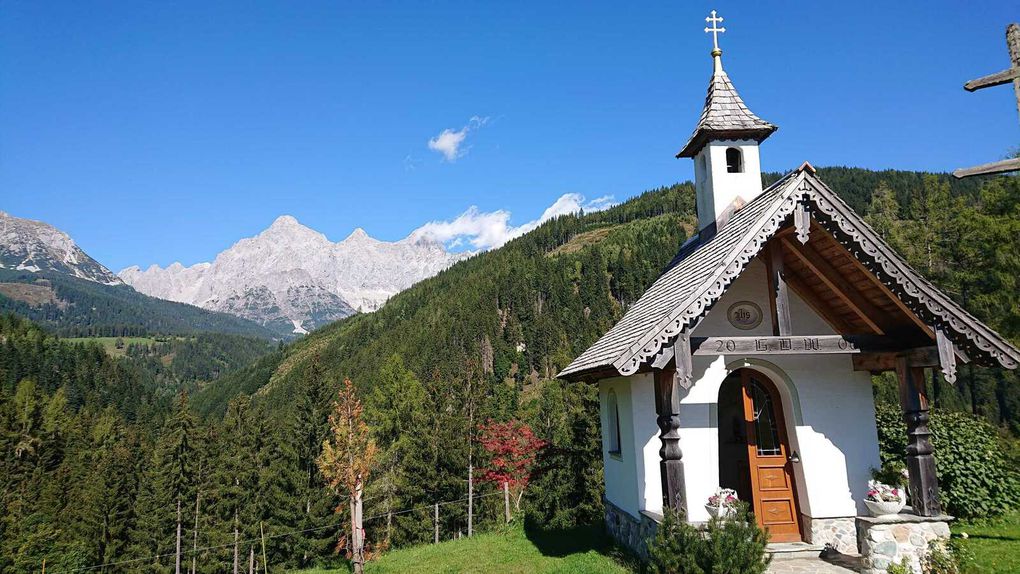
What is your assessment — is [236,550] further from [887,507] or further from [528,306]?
[528,306]

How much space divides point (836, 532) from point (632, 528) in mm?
3873

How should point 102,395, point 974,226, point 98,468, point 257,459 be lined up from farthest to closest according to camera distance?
point 102,395 < point 98,468 < point 257,459 < point 974,226

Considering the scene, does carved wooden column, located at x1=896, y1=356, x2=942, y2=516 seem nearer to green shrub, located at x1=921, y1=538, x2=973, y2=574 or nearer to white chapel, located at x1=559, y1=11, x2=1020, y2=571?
white chapel, located at x1=559, y1=11, x2=1020, y2=571

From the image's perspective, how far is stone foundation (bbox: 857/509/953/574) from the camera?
378 inches

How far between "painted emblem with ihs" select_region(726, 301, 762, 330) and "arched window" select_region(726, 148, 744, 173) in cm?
523

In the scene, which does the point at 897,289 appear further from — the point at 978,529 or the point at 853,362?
the point at 978,529

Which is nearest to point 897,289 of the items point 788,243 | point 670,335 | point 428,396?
point 788,243

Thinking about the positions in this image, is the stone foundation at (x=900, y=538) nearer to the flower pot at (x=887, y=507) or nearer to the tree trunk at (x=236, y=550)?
the flower pot at (x=887, y=507)

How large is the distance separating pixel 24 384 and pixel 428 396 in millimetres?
63959

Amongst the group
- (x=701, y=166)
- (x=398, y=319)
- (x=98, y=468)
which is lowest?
(x=98, y=468)

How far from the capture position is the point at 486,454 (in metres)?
34.3

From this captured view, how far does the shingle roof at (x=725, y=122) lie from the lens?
15.3 metres

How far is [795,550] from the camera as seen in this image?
10852 millimetres

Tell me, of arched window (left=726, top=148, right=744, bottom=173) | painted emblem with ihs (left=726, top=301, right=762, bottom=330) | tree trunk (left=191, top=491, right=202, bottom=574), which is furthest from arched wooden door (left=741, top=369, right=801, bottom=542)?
tree trunk (left=191, top=491, right=202, bottom=574)
